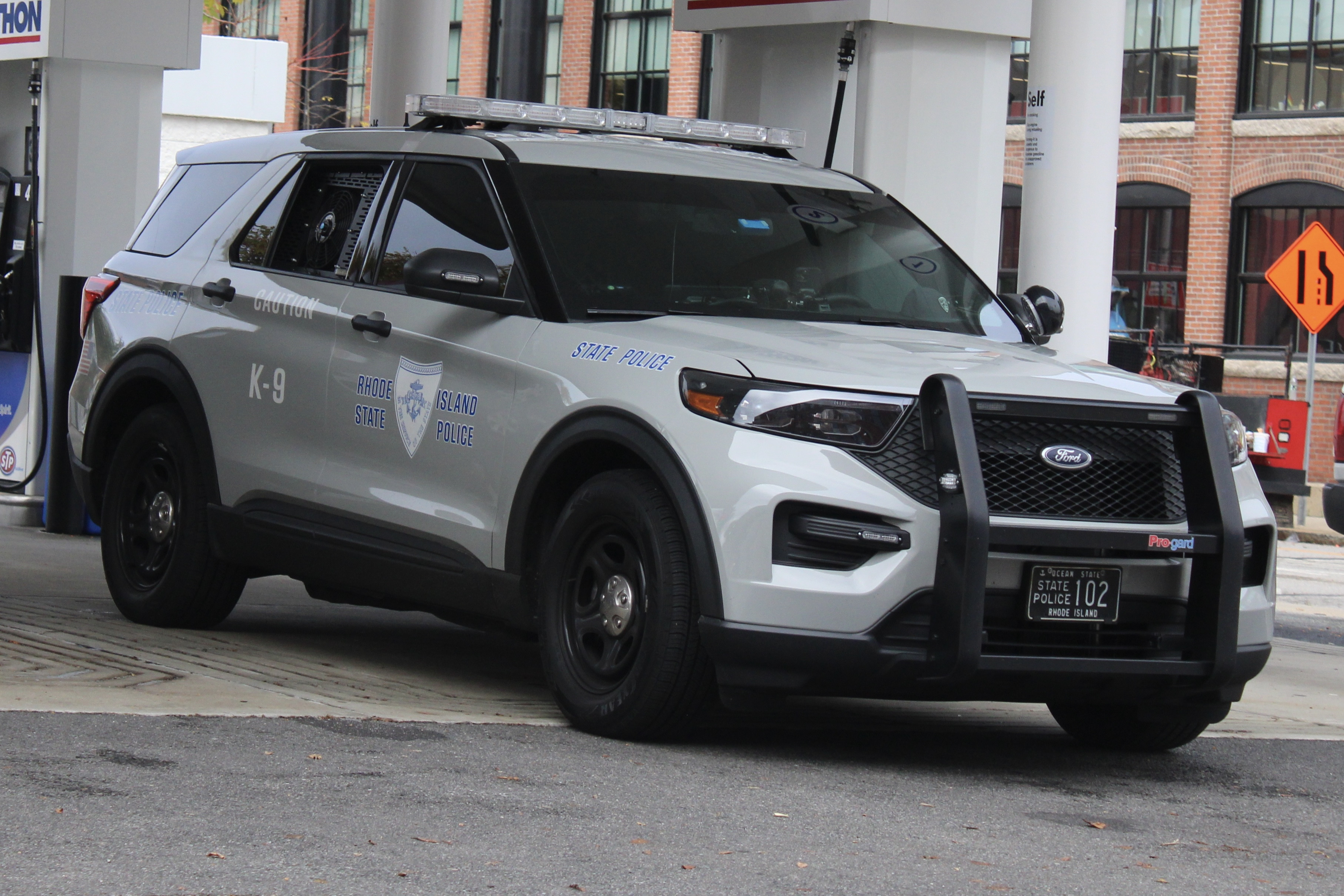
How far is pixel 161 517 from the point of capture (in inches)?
330

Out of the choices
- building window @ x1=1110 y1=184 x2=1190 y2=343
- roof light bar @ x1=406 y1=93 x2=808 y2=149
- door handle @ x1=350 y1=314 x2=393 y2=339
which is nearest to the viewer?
door handle @ x1=350 y1=314 x2=393 y2=339

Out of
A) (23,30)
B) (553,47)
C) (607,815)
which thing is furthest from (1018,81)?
(607,815)

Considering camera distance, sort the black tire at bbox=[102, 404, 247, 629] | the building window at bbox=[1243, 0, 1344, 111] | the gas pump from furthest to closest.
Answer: the building window at bbox=[1243, 0, 1344, 111] < the gas pump < the black tire at bbox=[102, 404, 247, 629]

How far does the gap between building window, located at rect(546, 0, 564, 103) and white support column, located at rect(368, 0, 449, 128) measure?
25.6 metres

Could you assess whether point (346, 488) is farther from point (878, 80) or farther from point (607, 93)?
point (607, 93)

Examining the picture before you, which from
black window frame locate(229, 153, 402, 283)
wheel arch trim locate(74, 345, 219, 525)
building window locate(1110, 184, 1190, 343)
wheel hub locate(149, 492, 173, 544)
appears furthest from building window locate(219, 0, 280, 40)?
black window frame locate(229, 153, 402, 283)

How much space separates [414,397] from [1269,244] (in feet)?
85.4

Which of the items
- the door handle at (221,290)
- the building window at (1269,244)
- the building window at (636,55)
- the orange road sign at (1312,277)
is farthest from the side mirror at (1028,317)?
the building window at (636,55)

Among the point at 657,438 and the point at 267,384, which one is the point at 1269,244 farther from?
the point at 657,438

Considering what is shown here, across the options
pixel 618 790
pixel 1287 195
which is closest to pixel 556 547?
pixel 618 790

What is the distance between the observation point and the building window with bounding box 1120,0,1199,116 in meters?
31.7

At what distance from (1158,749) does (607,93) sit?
34196mm

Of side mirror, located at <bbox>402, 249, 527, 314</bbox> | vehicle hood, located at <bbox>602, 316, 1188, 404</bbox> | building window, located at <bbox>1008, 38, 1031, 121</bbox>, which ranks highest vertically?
building window, located at <bbox>1008, 38, 1031, 121</bbox>

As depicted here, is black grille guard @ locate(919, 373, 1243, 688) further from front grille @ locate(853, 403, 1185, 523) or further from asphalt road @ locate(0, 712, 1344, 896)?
asphalt road @ locate(0, 712, 1344, 896)
